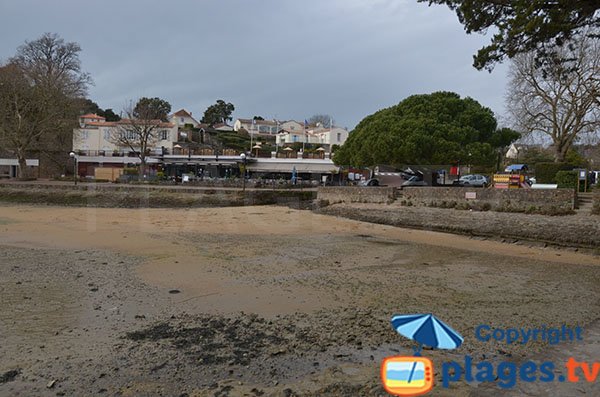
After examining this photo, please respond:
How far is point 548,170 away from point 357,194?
1313 cm

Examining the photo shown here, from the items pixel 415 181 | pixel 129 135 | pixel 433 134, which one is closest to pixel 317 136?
pixel 129 135

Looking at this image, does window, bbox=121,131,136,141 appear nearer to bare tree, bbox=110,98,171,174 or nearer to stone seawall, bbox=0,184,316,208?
bare tree, bbox=110,98,171,174

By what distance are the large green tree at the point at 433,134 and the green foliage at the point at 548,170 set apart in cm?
434

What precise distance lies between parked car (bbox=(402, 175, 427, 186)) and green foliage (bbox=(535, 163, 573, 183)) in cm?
885

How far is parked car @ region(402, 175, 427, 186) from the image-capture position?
25.7m

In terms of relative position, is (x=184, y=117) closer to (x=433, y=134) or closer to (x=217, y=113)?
(x=217, y=113)

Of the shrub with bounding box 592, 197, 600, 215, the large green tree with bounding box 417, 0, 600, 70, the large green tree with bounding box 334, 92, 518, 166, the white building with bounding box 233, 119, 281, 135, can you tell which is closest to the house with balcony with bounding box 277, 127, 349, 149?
the white building with bounding box 233, 119, 281, 135

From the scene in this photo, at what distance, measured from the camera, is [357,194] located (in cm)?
2659

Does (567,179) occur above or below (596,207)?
above

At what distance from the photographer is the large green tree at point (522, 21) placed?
8656 millimetres

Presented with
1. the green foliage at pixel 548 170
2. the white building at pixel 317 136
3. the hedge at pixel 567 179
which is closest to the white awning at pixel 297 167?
the white building at pixel 317 136

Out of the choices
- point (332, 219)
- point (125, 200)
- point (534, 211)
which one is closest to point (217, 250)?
point (332, 219)

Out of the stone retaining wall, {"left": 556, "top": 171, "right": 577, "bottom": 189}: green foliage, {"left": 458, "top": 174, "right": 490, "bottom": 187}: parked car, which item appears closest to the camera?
{"left": 556, "top": 171, "right": 577, "bottom": 189}: green foliage

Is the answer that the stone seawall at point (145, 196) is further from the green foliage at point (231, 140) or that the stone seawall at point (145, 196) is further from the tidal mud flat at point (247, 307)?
the green foliage at point (231, 140)
